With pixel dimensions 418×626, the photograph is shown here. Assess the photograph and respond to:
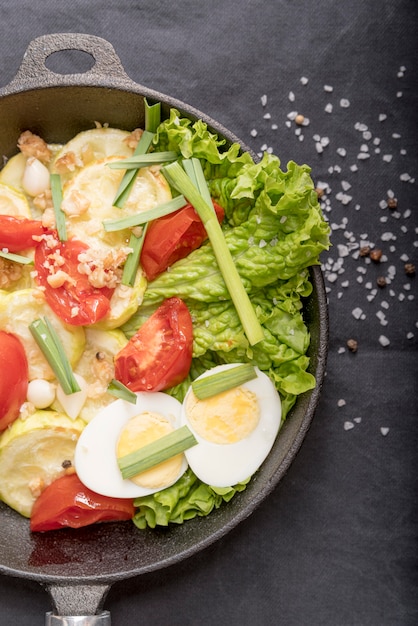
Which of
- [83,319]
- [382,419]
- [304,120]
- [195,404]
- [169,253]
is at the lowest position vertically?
[382,419]

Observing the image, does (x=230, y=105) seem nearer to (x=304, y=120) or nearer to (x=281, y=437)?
(x=304, y=120)

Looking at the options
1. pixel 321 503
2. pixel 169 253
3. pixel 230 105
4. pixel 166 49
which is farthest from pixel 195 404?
pixel 166 49

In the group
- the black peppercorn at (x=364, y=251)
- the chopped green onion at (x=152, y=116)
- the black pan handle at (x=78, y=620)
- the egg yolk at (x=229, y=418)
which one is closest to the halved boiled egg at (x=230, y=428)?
the egg yolk at (x=229, y=418)

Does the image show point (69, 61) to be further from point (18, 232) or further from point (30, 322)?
point (30, 322)

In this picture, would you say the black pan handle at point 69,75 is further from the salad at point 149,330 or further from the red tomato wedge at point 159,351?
the red tomato wedge at point 159,351

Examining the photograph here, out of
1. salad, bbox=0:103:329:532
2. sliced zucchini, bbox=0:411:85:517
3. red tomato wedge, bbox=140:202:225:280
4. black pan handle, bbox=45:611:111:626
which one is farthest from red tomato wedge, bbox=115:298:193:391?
black pan handle, bbox=45:611:111:626
